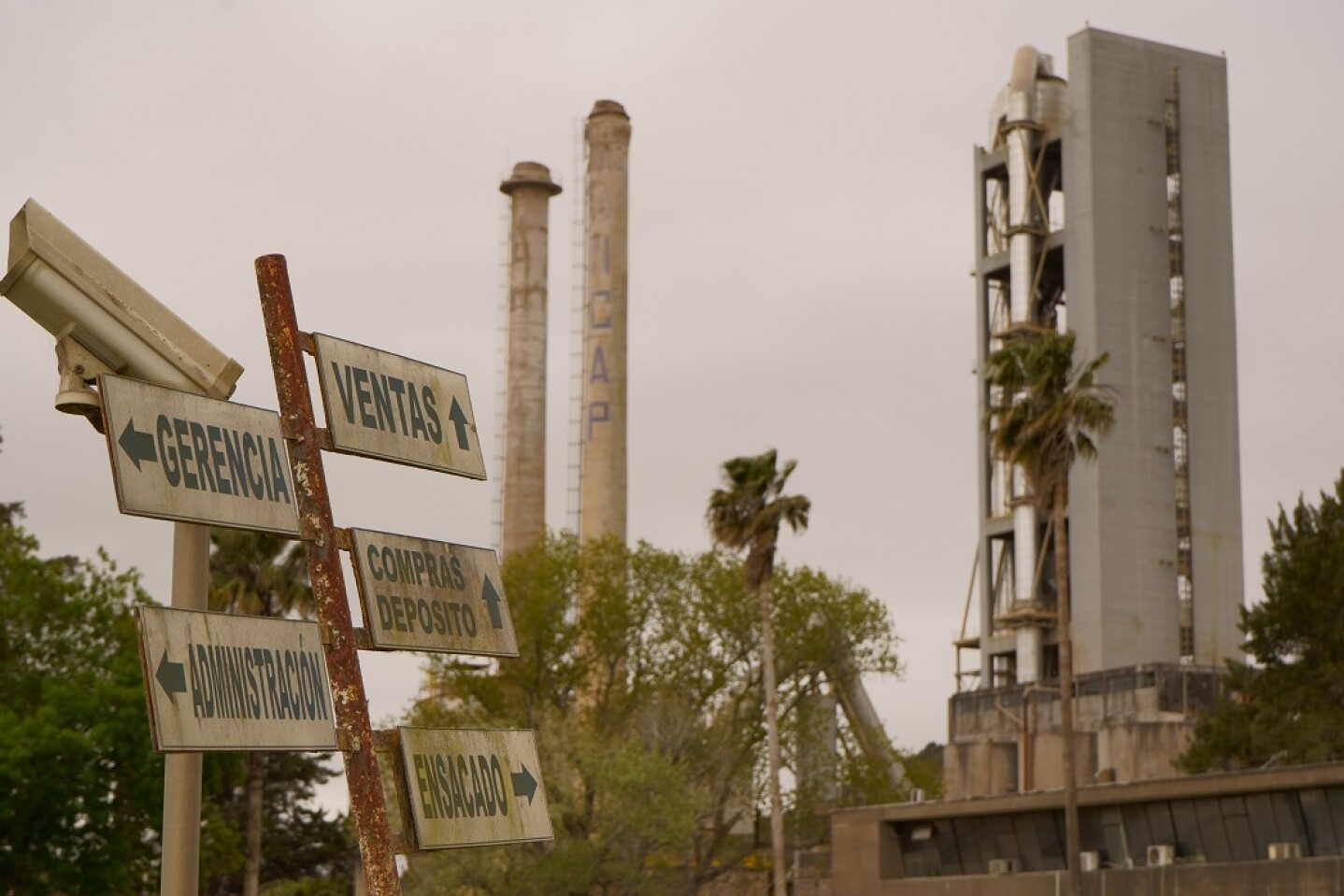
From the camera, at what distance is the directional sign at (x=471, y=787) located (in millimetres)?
10211

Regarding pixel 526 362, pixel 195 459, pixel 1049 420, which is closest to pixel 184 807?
pixel 195 459

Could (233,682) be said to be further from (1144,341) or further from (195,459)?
(1144,341)

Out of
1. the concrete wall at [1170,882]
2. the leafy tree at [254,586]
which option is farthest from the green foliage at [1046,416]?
the leafy tree at [254,586]

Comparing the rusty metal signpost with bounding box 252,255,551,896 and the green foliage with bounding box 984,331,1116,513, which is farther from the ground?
the green foliage with bounding box 984,331,1116,513

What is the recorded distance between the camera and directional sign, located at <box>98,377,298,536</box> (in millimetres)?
9031

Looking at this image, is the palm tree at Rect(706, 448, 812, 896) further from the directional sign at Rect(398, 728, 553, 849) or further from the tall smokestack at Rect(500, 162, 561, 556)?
the directional sign at Rect(398, 728, 553, 849)

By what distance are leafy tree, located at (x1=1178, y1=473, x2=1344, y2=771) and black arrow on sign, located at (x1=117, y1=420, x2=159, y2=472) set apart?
208 feet

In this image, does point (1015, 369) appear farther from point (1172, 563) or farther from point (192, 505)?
point (192, 505)

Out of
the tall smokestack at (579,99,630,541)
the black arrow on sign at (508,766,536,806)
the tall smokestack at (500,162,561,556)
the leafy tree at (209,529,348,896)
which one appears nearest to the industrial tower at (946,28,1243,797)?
the tall smokestack at (579,99,630,541)

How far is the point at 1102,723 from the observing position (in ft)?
268

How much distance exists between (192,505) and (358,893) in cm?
5960

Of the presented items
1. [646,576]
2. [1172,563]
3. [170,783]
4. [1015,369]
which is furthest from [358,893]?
[170,783]

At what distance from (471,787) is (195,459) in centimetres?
238

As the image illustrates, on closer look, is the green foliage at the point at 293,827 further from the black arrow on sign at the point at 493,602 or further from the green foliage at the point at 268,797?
the black arrow on sign at the point at 493,602
